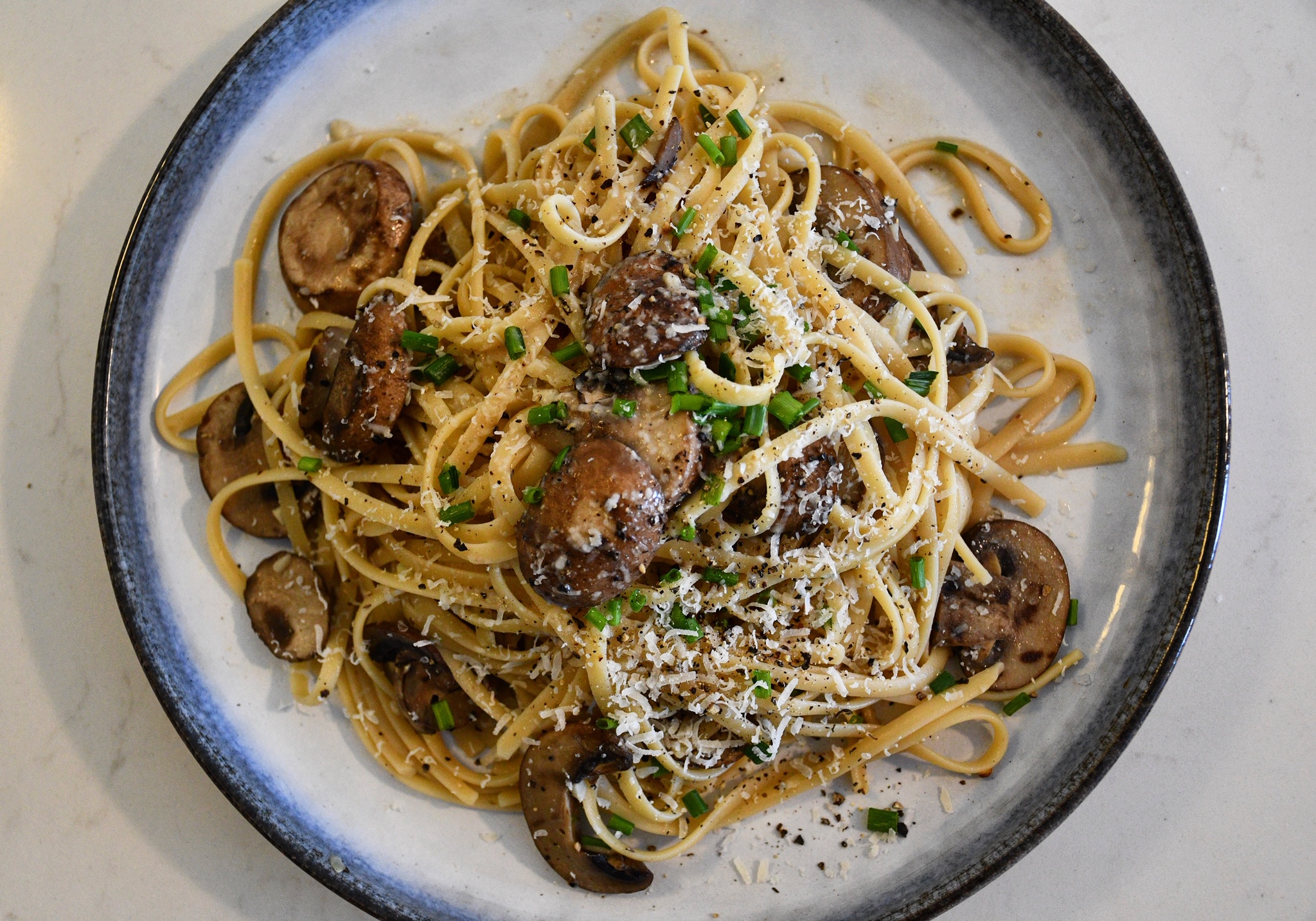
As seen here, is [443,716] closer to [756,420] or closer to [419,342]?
[419,342]

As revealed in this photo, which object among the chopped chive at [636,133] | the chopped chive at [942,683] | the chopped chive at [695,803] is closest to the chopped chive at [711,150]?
the chopped chive at [636,133]

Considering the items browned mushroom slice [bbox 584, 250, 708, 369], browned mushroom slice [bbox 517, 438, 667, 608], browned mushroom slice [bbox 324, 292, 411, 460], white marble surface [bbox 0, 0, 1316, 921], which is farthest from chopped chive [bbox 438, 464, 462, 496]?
white marble surface [bbox 0, 0, 1316, 921]

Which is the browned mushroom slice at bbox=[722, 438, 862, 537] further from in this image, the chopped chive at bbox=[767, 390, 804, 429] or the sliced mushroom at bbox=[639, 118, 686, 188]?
the sliced mushroom at bbox=[639, 118, 686, 188]

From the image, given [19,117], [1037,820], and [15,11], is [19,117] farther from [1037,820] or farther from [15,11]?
[1037,820]

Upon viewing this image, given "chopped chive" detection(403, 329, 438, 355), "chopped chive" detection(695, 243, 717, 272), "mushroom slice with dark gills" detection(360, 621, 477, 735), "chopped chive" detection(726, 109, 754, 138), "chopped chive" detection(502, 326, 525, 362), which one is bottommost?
"mushroom slice with dark gills" detection(360, 621, 477, 735)

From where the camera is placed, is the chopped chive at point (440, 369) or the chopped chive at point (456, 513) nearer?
the chopped chive at point (456, 513)

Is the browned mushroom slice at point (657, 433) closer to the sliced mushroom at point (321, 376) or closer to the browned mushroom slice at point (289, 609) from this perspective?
the sliced mushroom at point (321, 376)

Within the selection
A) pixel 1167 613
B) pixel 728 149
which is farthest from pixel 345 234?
pixel 1167 613
